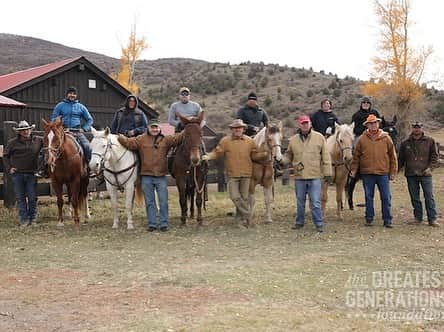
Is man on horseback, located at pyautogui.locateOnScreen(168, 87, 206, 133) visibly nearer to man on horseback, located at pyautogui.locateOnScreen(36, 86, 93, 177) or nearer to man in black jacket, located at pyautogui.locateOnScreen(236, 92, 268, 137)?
man in black jacket, located at pyautogui.locateOnScreen(236, 92, 268, 137)

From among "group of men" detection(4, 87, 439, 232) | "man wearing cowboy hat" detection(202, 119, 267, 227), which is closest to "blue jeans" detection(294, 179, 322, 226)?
"group of men" detection(4, 87, 439, 232)

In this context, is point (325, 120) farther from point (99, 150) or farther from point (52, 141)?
point (52, 141)

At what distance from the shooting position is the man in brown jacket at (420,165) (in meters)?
10.3

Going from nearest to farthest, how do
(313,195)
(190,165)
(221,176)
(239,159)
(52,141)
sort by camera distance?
(52,141)
(313,195)
(190,165)
(239,159)
(221,176)

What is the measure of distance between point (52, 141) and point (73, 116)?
4.36 ft

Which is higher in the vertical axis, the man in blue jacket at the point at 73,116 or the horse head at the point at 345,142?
the man in blue jacket at the point at 73,116

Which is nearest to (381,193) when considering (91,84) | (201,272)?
(201,272)

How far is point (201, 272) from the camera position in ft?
21.5

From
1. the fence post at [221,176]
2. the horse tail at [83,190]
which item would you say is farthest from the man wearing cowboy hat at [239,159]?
the fence post at [221,176]

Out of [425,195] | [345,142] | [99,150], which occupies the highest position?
[345,142]

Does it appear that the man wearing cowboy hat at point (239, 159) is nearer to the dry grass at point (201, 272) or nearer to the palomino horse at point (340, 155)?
the dry grass at point (201, 272)

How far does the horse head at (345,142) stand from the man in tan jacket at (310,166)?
957 millimetres

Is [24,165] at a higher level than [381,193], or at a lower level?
higher

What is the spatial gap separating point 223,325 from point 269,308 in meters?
0.68
